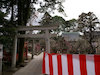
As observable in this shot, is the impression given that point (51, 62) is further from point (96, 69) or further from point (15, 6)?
point (15, 6)

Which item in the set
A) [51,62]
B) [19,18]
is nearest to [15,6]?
[19,18]

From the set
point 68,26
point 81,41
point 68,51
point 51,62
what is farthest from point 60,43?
point 51,62

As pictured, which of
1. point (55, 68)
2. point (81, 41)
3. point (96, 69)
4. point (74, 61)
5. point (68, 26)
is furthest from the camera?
point (68, 26)

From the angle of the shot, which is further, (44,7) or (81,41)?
(81,41)

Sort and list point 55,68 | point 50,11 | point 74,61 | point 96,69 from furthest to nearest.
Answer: point 50,11, point 55,68, point 74,61, point 96,69

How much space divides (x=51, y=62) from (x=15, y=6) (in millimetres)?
8559

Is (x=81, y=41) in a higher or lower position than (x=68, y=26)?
lower

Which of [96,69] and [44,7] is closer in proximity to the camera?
[96,69]

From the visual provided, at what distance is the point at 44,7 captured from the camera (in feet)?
35.8

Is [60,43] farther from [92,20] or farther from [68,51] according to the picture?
[92,20]

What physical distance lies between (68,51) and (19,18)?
12.1 meters

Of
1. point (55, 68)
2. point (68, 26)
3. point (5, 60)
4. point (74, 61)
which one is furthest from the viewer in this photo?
point (68, 26)

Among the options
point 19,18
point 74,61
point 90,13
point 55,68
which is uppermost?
point 90,13

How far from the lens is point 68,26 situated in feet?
107
